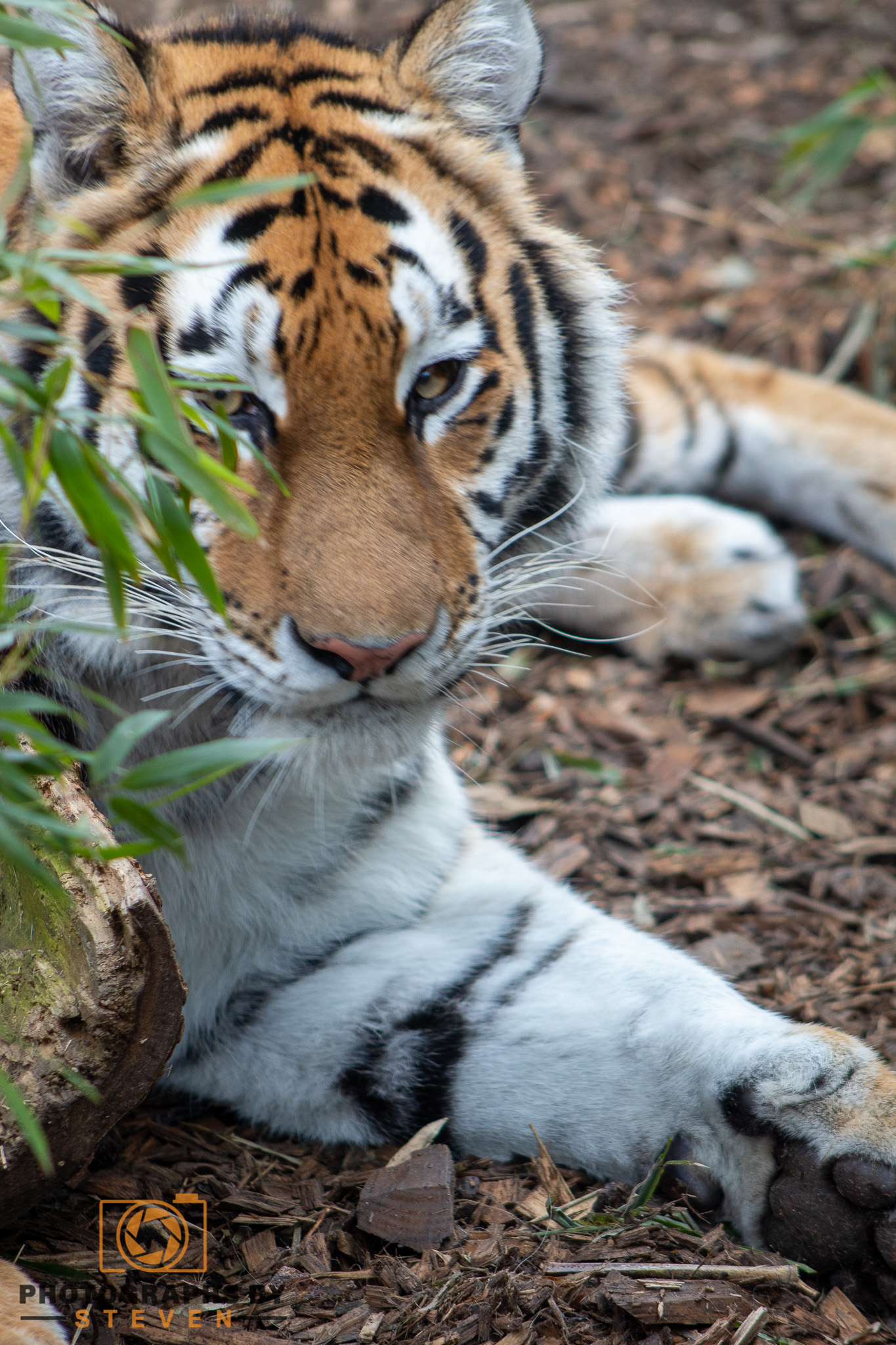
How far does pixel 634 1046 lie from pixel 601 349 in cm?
110

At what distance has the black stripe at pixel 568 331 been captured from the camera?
1.99 metres

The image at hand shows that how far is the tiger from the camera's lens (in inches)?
61.2

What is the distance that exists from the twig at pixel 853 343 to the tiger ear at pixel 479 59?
6.68 feet

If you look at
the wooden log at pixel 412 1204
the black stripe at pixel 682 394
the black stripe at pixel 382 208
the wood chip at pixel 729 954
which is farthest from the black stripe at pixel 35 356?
the black stripe at pixel 682 394

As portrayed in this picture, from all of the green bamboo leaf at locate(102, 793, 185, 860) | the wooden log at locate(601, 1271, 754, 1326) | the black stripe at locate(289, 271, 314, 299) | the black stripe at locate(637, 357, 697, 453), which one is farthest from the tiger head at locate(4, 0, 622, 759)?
the black stripe at locate(637, 357, 697, 453)

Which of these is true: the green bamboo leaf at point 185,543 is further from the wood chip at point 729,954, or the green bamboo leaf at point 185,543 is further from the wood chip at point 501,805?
the wood chip at point 501,805

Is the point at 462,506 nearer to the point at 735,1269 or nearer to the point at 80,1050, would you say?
the point at 80,1050

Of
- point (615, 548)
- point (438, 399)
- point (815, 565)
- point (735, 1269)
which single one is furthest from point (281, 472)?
point (815, 565)

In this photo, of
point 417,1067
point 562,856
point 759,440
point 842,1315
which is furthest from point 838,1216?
point 759,440

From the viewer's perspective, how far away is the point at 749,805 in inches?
Answer: 104

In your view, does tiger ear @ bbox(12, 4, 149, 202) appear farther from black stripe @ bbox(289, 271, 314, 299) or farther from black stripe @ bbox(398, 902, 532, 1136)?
black stripe @ bbox(398, 902, 532, 1136)

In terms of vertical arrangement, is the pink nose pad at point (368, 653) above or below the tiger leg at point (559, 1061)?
above

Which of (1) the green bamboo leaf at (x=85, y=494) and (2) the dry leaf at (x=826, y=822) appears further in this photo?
(2) the dry leaf at (x=826, y=822)

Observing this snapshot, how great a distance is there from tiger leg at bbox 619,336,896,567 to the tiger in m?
1.30
